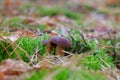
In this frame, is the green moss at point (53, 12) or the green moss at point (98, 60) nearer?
the green moss at point (98, 60)

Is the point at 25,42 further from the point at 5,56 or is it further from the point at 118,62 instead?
the point at 118,62

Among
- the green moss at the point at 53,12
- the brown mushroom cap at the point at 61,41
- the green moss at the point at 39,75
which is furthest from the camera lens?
the green moss at the point at 53,12

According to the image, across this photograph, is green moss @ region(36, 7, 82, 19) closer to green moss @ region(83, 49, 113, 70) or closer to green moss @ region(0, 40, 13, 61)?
green moss @ region(83, 49, 113, 70)

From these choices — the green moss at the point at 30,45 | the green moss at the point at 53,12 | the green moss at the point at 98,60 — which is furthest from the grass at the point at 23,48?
the green moss at the point at 53,12

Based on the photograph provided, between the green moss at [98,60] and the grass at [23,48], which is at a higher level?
the grass at [23,48]

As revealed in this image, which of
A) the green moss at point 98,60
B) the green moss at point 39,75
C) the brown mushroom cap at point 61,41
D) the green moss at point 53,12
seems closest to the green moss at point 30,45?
the brown mushroom cap at point 61,41

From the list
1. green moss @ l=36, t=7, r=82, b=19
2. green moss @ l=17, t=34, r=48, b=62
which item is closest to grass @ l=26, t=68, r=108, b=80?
green moss @ l=17, t=34, r=48, b=62

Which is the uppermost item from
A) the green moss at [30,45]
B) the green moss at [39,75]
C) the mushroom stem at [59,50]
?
the green moss at [30,45]

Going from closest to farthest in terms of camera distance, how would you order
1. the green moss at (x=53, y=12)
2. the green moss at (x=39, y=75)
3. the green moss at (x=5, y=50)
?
1. the green moss at (x=39, y=75)
2. the green moss at (x=5, y=50)
3. the green moss at (x=53, y=12)

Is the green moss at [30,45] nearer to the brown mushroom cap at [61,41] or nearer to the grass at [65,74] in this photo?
the brown mushroom cap at [61,41]
